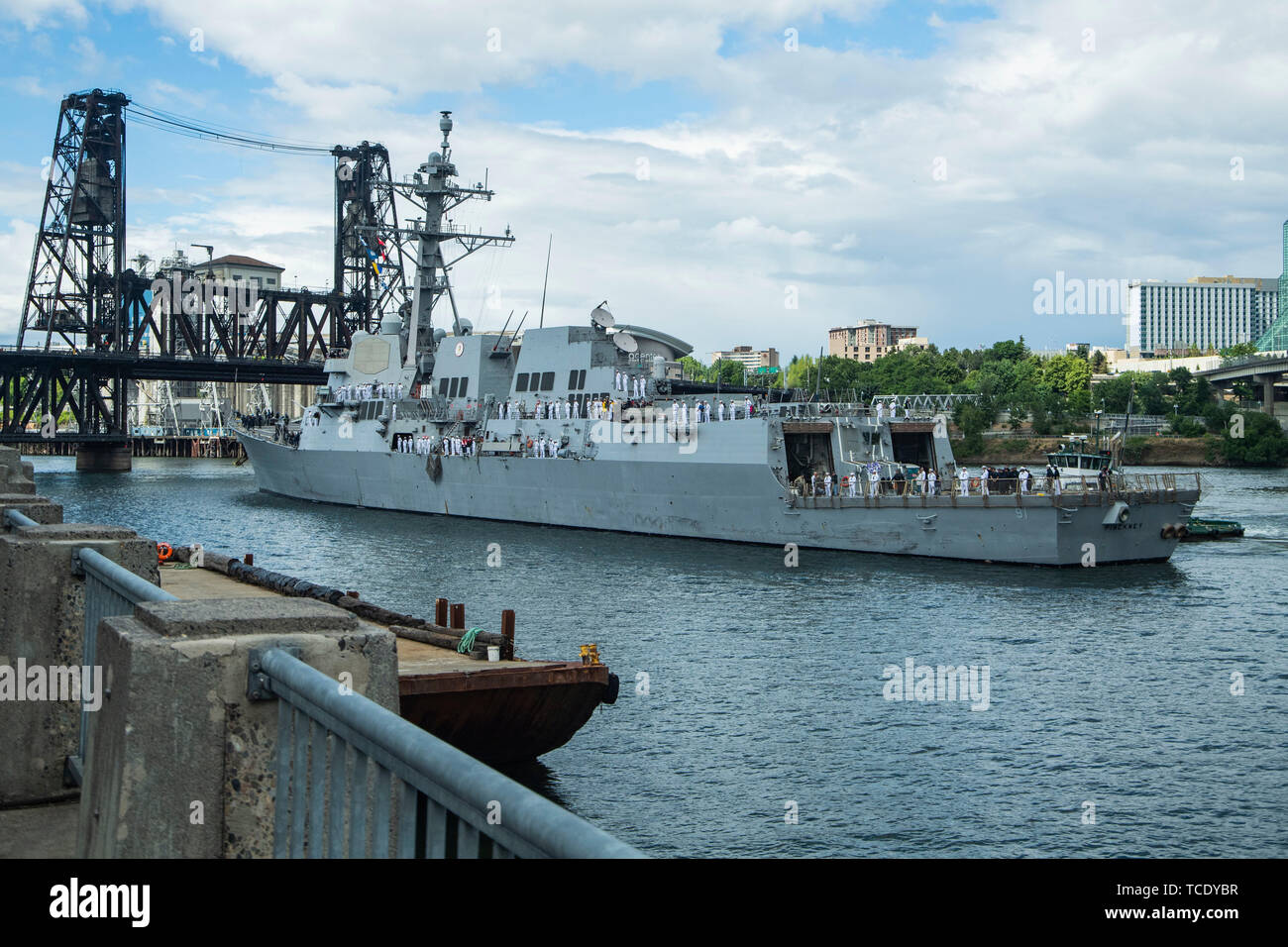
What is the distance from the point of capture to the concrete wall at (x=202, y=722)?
4.36 m

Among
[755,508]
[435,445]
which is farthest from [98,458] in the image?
[755,508]

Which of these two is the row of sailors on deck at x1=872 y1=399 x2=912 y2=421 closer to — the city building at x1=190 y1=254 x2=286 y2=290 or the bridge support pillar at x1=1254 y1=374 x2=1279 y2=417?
the bridge support pillar at x1=1254 y1=374 x2=1279 y2=417

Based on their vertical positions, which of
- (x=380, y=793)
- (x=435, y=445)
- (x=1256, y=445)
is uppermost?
(x=1256, y=445)

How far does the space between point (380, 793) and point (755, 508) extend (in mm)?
34492

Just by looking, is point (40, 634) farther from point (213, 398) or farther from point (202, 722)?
point (213, 398)

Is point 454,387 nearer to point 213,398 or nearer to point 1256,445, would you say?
point 1256,445

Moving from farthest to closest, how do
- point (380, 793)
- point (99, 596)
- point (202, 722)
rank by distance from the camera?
point (99, 596)
point (202, 722)
point (380, 793)

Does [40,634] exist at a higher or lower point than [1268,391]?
lower

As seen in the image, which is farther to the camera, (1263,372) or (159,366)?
(1263,372)

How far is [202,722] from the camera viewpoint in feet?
14.4

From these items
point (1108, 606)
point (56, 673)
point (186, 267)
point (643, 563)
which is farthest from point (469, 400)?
point (186, 267)

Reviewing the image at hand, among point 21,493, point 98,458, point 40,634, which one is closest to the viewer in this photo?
point 40,634

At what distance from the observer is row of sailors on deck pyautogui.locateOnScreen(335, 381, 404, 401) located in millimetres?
55188

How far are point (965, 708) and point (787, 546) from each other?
19.1 m
